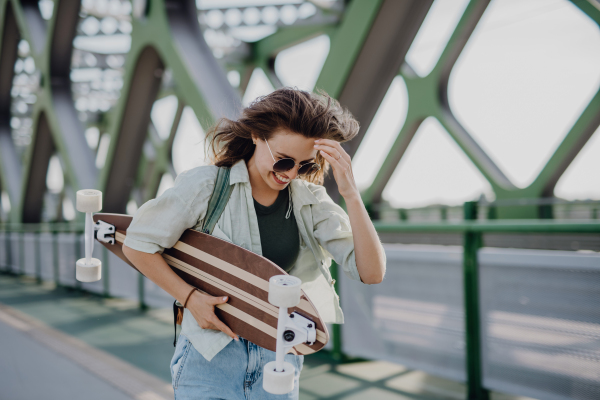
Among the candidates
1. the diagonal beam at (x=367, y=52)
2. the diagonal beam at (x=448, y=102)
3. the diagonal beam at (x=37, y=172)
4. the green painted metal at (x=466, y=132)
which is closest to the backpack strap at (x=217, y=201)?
the diagonal beam at (x=367, y=52)

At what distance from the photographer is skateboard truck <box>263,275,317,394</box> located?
3.83ft

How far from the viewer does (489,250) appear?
315 centimetres

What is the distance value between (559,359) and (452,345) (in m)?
0.67

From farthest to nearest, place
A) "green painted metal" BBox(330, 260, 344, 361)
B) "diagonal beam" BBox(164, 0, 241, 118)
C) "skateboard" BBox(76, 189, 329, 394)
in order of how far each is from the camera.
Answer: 1. "diagonal beam" BBox(164, 0, 241, 118)
2. "green painted metal" BBox(330, 260, 344, 361)
3. "skateboard" BBox(76, 189, 329, 394)

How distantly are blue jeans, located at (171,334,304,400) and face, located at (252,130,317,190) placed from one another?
53cm

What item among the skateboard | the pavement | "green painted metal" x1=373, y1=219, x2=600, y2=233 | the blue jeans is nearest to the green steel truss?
the skateboard

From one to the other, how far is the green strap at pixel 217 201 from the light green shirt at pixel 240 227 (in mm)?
16

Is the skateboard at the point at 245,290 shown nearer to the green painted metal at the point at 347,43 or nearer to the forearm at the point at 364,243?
the forearm at the point at 364,243

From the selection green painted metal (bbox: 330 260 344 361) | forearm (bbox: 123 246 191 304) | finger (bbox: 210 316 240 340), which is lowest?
green painted metal (bbox: 330 260 344 361)

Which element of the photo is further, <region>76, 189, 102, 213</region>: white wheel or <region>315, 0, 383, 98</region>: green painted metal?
<region>315, 0, 383, 98</region>: green painted metal

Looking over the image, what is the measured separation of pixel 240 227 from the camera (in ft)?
5.12

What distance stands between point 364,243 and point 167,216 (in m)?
0.62

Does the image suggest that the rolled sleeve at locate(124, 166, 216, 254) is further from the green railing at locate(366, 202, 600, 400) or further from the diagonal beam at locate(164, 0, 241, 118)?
the diagonal beam at locate(164, 0, 241, 118)

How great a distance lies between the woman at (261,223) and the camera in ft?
4.84
